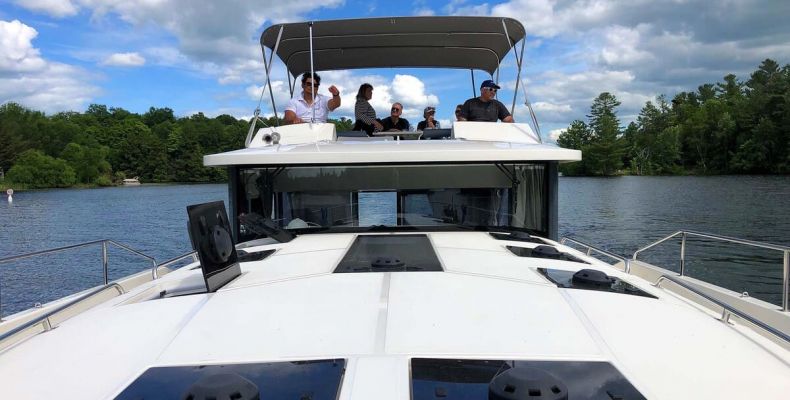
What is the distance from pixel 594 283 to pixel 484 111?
166 inches

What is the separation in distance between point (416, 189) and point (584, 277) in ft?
7.03

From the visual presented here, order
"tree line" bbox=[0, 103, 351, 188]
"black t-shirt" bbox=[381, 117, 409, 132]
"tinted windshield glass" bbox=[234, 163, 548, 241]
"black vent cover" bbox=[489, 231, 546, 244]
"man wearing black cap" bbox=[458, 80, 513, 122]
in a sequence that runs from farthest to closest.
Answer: "tree line" bbox=[0, 103, 351, 188] → "black t-shirt" bbox=[381, 117, 409, 132] → "man wearing black cap" bbox=[458, 80, 513, 122] → "tinted windshield glass" bbox=[234, 163, 548, 241] → "black vent cover" bbox=[489, 231, 546, 244]

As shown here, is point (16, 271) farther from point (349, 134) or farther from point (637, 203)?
point (637, 203)

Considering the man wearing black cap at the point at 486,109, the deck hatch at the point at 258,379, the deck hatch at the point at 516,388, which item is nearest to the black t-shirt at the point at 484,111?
the man wearing black cap at the point at 486,109

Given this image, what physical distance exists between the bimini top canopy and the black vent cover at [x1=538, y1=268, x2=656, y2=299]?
4.28 meters

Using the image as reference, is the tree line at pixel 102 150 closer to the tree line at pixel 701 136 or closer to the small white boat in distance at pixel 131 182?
the small white boat in distance at pixel 131 182

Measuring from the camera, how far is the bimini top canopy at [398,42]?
22.5 ft

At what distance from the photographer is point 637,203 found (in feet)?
104

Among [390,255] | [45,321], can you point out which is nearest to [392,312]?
[390,255]

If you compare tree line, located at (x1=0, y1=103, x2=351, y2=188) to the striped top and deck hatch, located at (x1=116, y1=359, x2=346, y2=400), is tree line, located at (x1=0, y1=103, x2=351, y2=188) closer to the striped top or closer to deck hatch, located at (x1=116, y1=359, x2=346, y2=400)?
the striped top

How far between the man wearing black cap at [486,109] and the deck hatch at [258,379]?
5.38 metres

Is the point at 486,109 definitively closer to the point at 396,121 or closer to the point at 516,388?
the point at 396,121

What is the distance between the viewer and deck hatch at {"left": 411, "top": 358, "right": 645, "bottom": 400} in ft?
6.20

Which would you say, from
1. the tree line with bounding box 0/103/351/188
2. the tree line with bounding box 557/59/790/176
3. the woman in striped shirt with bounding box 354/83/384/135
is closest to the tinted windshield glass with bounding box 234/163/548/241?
the woman in striped shirt with bounding box 354/83/384/135
